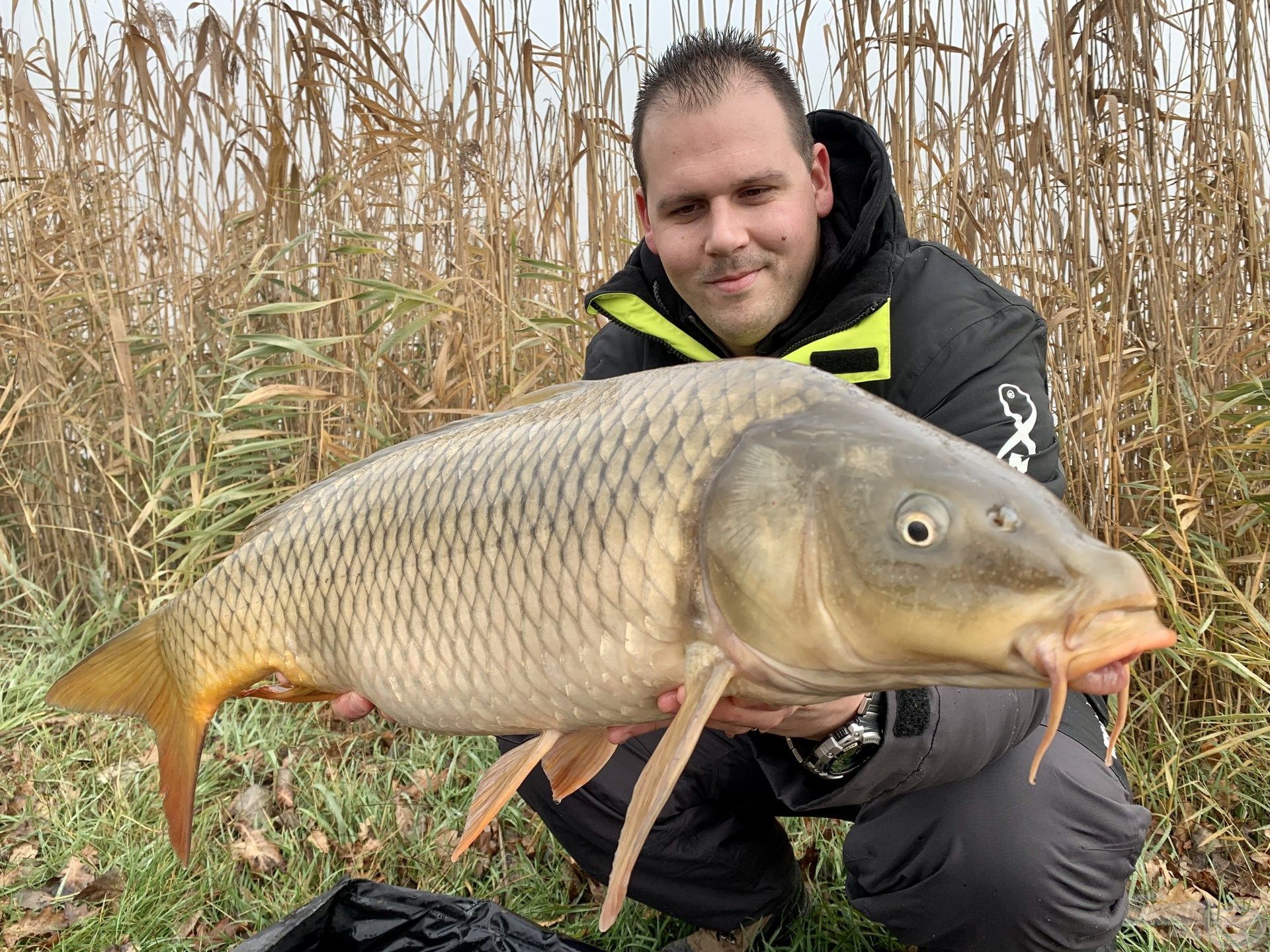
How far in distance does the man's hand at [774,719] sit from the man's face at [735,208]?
820 millimetres

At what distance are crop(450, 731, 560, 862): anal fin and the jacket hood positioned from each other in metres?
0.85

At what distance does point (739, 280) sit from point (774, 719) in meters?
0.89

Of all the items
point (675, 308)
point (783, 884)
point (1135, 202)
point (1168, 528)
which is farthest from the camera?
point (1135, 202)

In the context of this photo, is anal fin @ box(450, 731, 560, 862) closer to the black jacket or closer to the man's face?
the black jacket

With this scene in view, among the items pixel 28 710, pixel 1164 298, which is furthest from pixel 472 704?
pixel 28 710

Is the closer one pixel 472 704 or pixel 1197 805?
pixel 472 704

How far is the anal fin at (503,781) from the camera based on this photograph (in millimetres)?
1098

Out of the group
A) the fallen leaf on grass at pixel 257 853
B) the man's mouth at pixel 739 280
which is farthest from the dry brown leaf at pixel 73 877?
the man's mouth at pixel 739 280

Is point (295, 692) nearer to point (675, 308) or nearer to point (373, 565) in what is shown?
point (373, 565)

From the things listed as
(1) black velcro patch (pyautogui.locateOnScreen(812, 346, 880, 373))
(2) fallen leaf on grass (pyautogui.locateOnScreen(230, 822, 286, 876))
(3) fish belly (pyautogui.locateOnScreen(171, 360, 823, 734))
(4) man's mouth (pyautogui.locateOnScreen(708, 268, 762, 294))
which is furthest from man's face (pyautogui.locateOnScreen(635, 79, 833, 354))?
(2) fallen leaf on grass (pyautogui.locateOnScreen(230, 822, 286, 876))

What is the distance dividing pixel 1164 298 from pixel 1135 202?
236 mm

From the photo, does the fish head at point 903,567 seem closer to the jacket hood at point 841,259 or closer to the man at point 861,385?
the man at point 861,385

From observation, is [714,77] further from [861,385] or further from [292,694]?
[292,694]

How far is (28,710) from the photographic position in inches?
99.3
